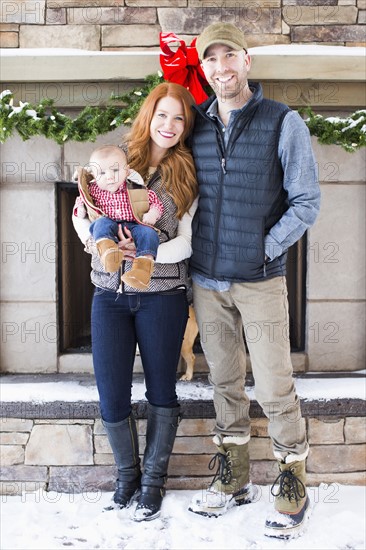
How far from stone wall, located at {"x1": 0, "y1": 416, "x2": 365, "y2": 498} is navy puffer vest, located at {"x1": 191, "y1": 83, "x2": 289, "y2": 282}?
0.87 meters

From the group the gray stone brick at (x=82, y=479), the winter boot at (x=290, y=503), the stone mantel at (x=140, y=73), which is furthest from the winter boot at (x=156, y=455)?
the stone mantel at (x=140, y=73)

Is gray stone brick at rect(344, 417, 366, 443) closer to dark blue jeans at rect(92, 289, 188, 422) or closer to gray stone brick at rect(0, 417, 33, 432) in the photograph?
dark blue jeans at rect(92, 289, 188, 422)

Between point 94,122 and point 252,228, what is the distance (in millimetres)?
924

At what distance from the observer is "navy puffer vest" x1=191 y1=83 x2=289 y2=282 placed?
7.47 ft

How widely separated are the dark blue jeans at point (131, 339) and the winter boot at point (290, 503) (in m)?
0.58

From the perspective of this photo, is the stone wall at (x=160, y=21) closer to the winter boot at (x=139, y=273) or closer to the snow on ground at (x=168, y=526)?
the winter boot at (x=139, y=273)

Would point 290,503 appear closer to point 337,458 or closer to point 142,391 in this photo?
point 337,458

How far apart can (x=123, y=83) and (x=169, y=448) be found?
1709 millimetres

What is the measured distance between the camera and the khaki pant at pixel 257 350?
7.66 ft

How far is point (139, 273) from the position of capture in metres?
2.14

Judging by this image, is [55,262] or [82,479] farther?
[55,262]

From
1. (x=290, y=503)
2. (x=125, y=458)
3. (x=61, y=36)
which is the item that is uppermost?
(x=61, y=36)

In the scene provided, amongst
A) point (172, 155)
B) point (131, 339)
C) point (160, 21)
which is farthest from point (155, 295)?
point (160, 21)

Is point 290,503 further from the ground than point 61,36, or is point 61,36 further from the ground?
point 61,36
